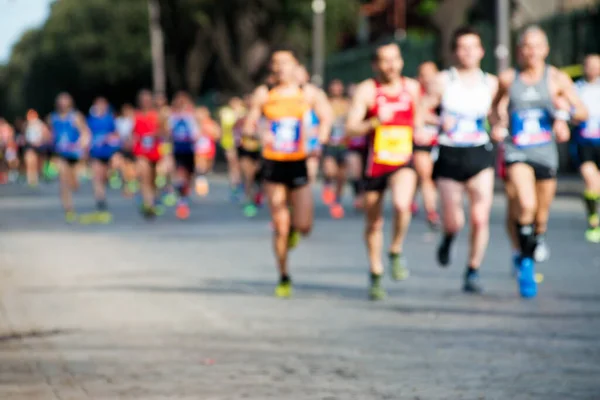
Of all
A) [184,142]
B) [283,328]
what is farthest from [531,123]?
[184,142]

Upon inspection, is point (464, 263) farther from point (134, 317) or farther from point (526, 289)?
point (134, 317)

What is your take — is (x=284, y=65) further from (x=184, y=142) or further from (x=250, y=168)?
(x=250, y=168)

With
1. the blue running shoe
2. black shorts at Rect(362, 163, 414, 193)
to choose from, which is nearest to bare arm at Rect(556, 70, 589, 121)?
the blue running shoe

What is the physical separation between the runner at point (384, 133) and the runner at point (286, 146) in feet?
1.25

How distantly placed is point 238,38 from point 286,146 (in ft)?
132

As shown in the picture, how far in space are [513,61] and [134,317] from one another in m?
23.5

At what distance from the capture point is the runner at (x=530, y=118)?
10992 millimetres

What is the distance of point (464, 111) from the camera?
36.1 ft

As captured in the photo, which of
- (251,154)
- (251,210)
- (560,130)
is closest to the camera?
(560,130)

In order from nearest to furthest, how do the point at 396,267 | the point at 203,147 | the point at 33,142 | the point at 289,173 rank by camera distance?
1. the point at 289,173
2. the point at 396,267
3. the point at 203,147
4. the point at 33,142

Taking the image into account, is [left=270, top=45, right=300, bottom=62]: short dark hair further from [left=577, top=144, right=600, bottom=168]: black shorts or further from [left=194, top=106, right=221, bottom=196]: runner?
[left=194, top=106, right=221, bottom=196]: runner

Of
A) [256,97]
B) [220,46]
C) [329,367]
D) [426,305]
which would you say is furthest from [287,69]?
[220,46]

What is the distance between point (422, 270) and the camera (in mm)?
13125

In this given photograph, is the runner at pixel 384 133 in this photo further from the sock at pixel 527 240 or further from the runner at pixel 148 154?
the runner at pixel 148 154
